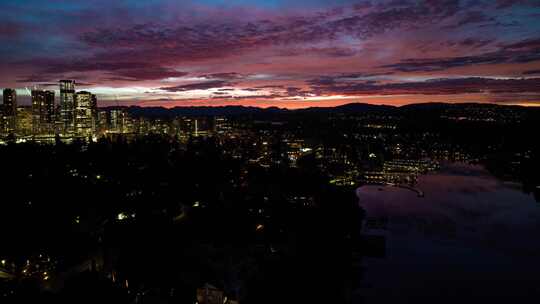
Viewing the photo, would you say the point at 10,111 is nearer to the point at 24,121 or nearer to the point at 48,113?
the point at 24,121

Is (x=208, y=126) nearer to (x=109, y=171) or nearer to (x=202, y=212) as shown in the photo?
(x=109, y=171)

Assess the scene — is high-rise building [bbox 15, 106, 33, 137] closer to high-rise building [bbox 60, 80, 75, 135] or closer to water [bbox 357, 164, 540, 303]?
high-rise building [bbox 60, 80, 75, 135]

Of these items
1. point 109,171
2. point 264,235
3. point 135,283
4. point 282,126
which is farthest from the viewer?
point 282,126

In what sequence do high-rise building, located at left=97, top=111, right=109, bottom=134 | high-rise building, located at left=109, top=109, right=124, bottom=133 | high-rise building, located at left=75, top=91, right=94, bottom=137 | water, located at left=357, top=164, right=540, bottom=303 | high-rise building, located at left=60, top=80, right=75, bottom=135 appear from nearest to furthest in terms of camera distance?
water, located at left=357, top=164, right=540, bottom=303 → high-rise building, located at left=60, top=80, right=75, bottom=135 → high-rise building, located at left=75, top=91, right=94, bottom=137 → high-rise building, located at left=97, top=111, right=109, bottom=134 → high-rise building, located at left=109, top=109, right=124, bottom=133

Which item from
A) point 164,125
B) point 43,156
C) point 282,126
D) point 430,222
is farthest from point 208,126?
point 430,222

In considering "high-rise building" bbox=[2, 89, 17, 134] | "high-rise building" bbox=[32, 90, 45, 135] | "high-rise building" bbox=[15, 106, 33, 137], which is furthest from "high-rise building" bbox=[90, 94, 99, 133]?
"high-rise building" bbox=[2, 89, 17, 134]
